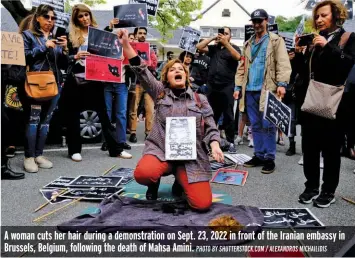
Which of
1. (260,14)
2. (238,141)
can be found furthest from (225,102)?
(260,14)

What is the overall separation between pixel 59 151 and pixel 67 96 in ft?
3.60

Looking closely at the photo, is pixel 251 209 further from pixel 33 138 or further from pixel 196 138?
pixel 33 138

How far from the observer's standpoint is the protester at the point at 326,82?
3.48m

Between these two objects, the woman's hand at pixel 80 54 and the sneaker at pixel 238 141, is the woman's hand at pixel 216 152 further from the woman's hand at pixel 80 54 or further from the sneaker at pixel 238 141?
the sneaker at pixel 238 141

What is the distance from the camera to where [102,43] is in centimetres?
521

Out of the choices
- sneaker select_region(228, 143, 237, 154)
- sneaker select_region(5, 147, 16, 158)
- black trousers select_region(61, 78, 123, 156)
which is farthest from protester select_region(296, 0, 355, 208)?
sneaker select_region(5, 147, 16, 158)

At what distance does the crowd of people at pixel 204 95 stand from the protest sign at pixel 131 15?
0.87 ft

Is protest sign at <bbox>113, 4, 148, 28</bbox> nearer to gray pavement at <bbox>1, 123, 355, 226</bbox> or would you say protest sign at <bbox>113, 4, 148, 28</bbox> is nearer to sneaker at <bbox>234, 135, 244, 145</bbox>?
gray pavement at <bbox>1, 123, 355, 226</bbox>

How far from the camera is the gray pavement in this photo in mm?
3404

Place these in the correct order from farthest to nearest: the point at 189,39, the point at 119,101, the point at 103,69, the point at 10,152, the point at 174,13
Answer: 1. the point at 174,13
2. the point at 189,39
3. the point at 119,101
4. the point at 10,152
5. the point at 103,69

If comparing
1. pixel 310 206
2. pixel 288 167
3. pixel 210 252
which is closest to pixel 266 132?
pixel 288 167

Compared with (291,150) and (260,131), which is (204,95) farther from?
(291,150)

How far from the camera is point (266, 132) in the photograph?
519 centimetres

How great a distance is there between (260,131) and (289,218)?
210 centimetres
